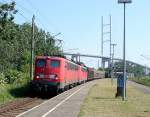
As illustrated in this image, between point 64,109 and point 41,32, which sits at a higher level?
point 41,32

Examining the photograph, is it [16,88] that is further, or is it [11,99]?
[16,88]

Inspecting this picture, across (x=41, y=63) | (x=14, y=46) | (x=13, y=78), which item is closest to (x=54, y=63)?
(x=41, y=63)

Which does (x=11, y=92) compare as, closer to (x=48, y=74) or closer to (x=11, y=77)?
(x=48, y=74)

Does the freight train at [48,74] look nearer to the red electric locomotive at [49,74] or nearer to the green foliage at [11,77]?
the red electric locomotive at [49,74]

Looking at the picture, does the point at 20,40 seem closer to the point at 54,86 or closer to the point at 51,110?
the point at 54,86

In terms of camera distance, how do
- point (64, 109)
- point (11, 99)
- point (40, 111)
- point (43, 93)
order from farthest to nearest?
point (43, 93) → point (11, 99) → point (64, 109) → point (40, 111)

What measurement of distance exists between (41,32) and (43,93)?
4876 cm

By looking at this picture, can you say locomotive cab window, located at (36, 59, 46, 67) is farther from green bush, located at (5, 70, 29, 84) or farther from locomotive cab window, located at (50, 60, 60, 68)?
green bush, located at (5, 70, 29, 84)

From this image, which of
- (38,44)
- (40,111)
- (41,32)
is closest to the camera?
(40,111)

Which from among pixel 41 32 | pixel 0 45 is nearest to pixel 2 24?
pixel 0 45

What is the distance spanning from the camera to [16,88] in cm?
4144

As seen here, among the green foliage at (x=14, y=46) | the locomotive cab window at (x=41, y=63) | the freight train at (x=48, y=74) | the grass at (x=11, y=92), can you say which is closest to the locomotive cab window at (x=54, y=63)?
the freight train at (x=48, y=74)

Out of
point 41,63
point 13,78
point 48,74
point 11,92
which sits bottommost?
point 11,92

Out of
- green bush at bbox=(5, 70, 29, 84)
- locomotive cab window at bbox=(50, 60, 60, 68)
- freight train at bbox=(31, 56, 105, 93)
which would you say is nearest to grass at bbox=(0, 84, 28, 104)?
freight train at bbox=(31, 56, 105, 93)
